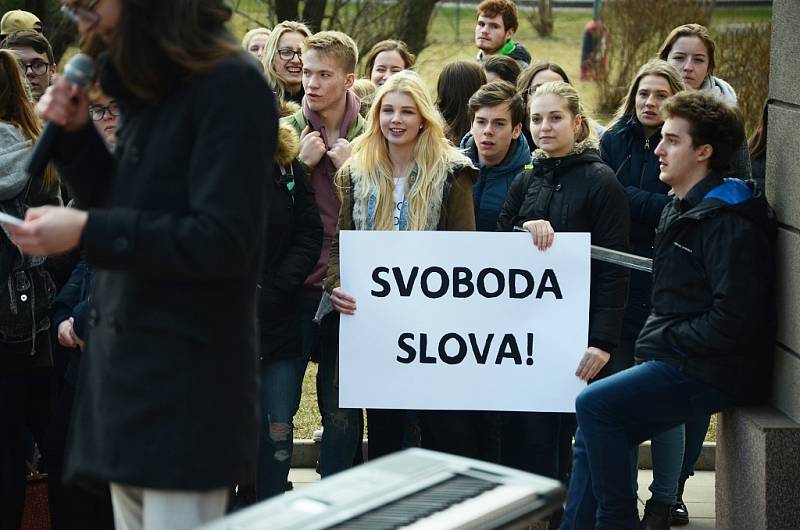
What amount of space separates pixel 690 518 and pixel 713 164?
1.97m

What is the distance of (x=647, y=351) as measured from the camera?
16.8 feet

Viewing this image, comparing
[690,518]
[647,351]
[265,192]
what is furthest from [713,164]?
[265,192]

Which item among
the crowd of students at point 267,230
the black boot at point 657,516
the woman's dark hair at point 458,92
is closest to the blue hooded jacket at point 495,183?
the crowd of students at point 267,230

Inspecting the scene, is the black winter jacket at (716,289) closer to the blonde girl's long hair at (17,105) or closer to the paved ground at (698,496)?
the paved ground at (698,496)

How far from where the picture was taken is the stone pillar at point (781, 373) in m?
4.93

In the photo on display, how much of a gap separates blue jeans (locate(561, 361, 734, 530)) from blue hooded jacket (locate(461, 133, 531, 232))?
1.38 m

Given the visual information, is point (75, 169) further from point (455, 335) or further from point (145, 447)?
point (455, 335)

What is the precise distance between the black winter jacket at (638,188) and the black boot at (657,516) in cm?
78

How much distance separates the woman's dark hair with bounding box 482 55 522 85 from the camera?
26.2 ft

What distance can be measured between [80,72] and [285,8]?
14280 millimetres

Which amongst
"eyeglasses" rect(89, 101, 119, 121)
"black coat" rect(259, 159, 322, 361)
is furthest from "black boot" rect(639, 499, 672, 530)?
"eyeglasses" rect(89, 101, 119, 121)

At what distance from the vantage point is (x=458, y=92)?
23.7 ft

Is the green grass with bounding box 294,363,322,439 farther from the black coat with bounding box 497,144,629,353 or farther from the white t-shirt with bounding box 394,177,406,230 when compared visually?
the black coat with bounding box 497,144,629,353

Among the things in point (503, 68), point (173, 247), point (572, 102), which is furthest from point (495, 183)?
point (173, 247)
